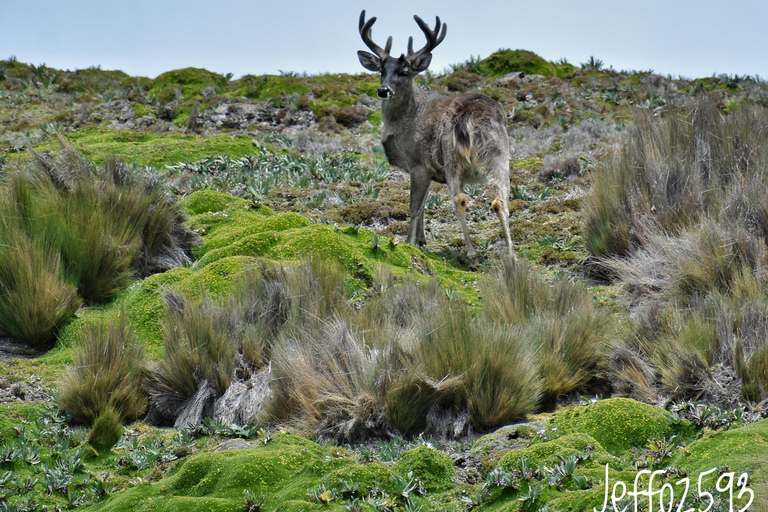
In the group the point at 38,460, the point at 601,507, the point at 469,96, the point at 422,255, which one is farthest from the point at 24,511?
the point at 469,96

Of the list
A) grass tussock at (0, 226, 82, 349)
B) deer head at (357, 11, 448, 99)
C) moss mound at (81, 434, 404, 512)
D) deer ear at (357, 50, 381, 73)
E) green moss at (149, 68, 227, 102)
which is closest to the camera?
moss mound at (81, 434, 404, 512)

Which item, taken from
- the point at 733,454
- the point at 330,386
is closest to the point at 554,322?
the point at 330,386

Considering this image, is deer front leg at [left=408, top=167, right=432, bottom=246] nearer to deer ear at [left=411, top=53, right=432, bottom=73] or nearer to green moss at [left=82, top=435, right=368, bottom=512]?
deer ear at [left=411, top=53, right=432, bottom=73]

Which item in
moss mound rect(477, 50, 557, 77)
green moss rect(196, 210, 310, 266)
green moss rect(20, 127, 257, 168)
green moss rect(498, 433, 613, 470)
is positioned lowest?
green moss rect(498, 433, 613, 470)

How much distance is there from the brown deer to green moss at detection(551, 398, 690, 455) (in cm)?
450

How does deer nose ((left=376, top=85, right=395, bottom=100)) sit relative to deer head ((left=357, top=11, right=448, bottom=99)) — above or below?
below

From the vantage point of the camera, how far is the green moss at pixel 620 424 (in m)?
3.59

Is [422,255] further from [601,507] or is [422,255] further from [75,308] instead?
[601,507]

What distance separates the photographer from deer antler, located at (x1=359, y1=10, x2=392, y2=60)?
9938 mm

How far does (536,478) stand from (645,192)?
5352mm

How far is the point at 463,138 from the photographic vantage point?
8.98 meters

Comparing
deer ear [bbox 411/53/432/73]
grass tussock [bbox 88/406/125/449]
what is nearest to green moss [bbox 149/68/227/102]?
deer ear [bbox 411/53/432/73]

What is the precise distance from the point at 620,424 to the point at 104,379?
3283 millimetres

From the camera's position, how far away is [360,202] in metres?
11.2
